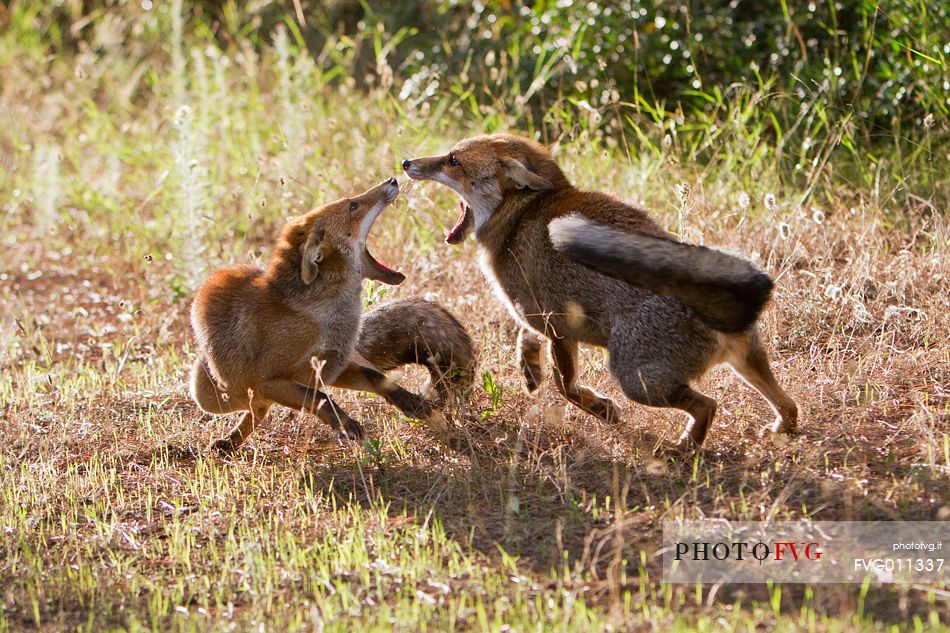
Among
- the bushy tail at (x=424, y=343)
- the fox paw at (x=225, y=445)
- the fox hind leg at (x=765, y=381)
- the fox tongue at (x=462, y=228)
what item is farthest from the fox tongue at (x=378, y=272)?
the fox hind leg at (x=765, y=381)

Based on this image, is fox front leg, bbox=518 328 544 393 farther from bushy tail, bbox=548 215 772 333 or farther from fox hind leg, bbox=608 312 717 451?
bushy tail, bbox=548 215 772 333

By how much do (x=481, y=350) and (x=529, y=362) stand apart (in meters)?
0.67

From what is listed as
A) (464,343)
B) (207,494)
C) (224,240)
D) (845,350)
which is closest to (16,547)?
(207,494)

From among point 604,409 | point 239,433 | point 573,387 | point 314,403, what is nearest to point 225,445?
point 239,433

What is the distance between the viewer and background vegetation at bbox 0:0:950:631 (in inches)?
183

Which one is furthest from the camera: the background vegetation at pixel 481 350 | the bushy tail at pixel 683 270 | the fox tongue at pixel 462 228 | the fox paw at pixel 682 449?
the fox tongue at pixel 462 228

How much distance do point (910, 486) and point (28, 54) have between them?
508 inches

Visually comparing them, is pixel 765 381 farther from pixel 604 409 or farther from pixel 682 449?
pixel 604 409

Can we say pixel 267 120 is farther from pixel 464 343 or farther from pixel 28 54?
pixel 464 343

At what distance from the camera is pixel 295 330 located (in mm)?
6160

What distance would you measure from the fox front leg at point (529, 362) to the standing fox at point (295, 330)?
0.68 m

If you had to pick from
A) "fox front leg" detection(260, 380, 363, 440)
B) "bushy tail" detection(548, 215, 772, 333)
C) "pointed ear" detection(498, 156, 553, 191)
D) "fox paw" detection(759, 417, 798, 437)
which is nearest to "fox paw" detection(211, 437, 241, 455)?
"fox front leg" detection(260, 380, 363, 440)

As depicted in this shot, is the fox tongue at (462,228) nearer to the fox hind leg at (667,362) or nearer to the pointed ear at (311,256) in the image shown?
the pointed ear at (311,256)

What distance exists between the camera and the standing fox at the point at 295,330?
6.11 metres
